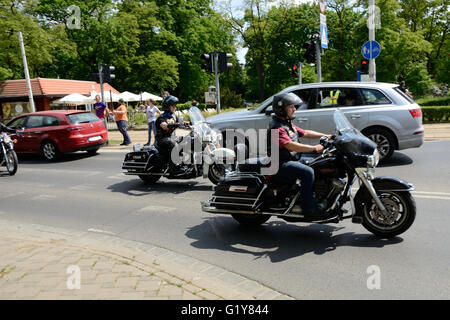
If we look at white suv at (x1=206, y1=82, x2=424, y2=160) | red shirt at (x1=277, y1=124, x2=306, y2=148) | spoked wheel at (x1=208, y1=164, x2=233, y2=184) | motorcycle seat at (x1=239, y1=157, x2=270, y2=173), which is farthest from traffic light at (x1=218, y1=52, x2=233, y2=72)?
red shirt at (x1=277, y1=124, x2=306, y2=148)

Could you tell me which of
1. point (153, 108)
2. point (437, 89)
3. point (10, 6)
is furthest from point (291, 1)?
point (153, 108)

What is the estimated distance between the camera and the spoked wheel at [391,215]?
4.64 m

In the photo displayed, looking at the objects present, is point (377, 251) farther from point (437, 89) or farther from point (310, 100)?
point (437, 89)

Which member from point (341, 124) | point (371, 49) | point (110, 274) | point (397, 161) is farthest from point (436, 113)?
point (110, 274)

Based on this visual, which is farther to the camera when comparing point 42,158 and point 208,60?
point 208,60

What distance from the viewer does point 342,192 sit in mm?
4863

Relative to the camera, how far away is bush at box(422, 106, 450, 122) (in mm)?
16953

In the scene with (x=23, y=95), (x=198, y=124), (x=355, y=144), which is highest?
(x=23, y=95)

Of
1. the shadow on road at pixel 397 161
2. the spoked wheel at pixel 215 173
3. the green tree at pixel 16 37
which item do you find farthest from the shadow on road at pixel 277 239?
the green tree at pixel 16 37

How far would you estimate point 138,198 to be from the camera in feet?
25.7

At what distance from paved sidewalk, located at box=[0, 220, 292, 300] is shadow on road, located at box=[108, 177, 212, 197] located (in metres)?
2.86

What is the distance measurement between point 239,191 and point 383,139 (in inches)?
206

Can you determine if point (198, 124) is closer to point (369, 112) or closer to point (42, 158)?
point (369, 112)

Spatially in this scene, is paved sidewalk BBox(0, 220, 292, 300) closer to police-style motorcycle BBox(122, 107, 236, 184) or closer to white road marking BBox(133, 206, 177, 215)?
white road marking BBox(133, 206, 177, 215)
